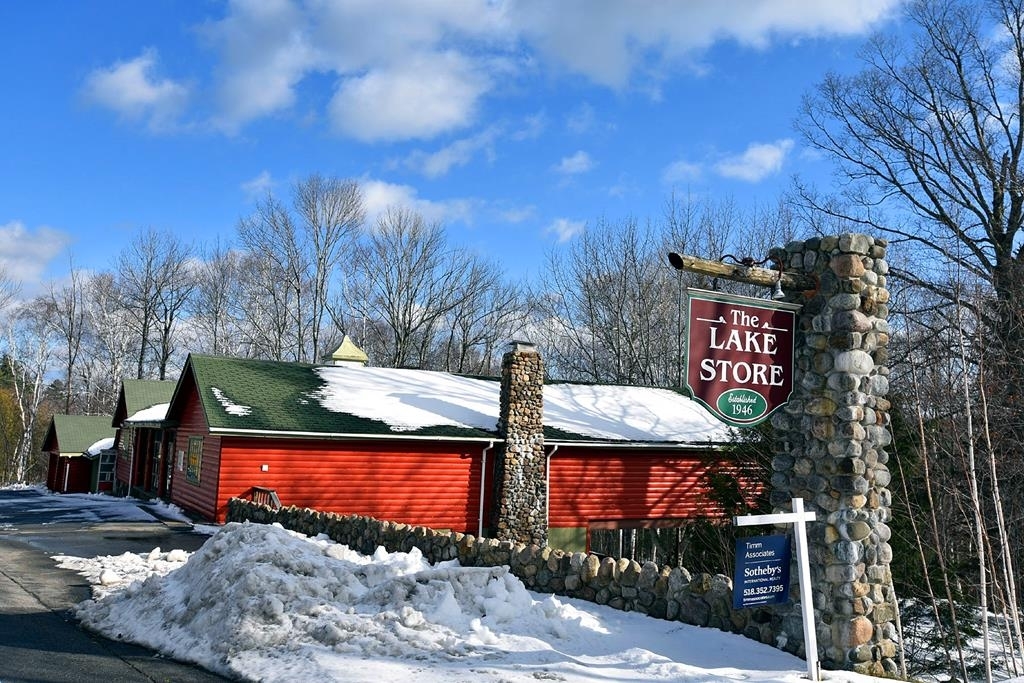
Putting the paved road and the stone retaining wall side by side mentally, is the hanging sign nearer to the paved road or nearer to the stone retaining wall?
the stone retaining wall

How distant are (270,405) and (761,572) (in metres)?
15.6

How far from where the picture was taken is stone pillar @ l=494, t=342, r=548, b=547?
68.6 feet

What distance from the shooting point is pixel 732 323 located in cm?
731

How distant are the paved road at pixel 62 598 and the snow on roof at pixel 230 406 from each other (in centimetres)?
288

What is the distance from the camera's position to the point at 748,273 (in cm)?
763

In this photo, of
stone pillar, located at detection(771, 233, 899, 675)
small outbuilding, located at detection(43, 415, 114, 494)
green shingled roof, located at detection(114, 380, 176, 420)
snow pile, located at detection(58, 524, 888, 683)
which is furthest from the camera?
small outbuilding, located at detection(43, 415, 114, 494)

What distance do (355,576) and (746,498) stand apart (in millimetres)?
11545

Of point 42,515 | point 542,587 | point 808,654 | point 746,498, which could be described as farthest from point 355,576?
point 42,515

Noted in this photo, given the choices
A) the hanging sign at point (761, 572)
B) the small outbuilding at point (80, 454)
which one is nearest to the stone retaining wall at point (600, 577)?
the hanging sign at point (761, 572)

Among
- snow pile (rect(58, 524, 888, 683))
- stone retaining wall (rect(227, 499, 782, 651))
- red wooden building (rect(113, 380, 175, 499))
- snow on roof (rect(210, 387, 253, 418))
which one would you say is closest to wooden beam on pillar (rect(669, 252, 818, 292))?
stone retaining wall (rect(227, 499, 782, 651))

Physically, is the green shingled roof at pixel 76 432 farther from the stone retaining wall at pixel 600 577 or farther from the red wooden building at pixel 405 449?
the stone retaining wall at pixel 600 577

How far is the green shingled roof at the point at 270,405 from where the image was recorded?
18.8m

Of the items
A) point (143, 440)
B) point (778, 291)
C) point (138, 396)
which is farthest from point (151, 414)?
point (778, 291)

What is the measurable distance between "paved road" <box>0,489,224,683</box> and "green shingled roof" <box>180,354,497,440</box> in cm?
289
